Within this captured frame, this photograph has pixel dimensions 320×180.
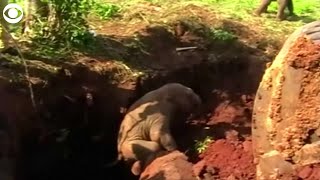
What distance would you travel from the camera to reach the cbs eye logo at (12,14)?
7.58m

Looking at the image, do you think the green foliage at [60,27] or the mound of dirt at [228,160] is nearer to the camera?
the mound of dirt at [228,160]

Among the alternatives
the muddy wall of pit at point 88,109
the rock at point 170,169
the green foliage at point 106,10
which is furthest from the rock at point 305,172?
the green foliage at point 106,10

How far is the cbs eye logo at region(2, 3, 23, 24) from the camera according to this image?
758 centimetres

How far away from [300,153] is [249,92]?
2720 millimetres

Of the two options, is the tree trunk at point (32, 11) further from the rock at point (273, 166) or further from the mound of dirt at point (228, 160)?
the rock at point (273, 166)

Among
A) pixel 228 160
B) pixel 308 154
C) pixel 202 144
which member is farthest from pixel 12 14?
pixel 308 154

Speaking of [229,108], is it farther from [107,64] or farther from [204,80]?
A: [107,64]

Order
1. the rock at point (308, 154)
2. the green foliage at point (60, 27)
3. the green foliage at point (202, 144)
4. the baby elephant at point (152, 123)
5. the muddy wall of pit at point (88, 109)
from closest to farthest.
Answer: the rock at point (308, 154) < the muddy wall of pit at point (88, 109) < the green foliage at point (202, 144) < the baby elephant at point (152, 123) < the green foliage at point (60, 27)

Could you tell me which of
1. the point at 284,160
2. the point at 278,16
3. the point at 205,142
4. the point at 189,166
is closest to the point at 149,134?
the point at 205,142

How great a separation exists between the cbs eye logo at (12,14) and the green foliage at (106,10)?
5.21 ft

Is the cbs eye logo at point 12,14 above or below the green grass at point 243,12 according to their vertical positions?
above

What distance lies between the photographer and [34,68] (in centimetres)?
746

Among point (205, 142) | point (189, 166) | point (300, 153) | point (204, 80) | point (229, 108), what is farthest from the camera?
point (204, 80)

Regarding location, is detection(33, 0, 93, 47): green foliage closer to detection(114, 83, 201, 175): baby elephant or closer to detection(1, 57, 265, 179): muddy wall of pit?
detection(1, 57, 265, 179): muddy wall of pit
